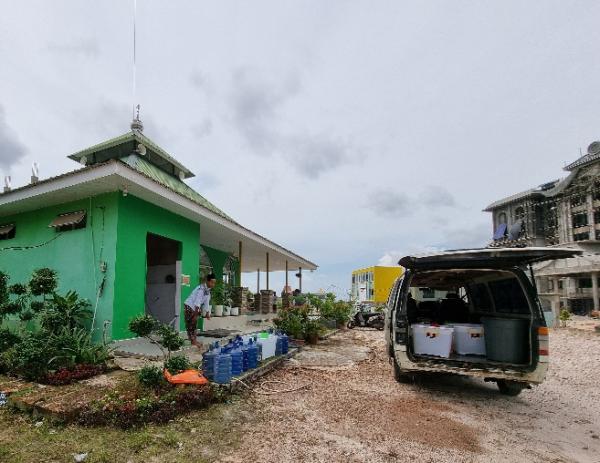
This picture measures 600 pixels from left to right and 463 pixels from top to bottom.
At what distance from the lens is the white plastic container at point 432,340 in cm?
528

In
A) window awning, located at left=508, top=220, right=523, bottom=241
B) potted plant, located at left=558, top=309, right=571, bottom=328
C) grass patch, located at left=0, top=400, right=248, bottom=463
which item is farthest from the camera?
window awning, located at left=508, top=220, right=523, bottom=241

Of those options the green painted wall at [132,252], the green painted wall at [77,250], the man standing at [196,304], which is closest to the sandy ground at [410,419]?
the man standing at [196,304]

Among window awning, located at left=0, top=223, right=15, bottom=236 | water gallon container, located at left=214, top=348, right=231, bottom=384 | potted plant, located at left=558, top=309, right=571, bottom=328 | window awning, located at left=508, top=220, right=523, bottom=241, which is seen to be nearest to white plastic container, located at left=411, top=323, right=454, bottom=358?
water gallon container, located at left=214, top=348, right=231, bottom=384

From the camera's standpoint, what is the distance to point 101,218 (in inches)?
301

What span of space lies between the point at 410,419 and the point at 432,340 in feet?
4.78

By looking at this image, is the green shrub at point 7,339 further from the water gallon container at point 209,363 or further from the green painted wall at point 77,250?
the water gallon container at point 209,363

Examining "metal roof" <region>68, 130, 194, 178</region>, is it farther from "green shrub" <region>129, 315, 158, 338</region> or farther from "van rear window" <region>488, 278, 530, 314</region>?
"van rear window" <region>488, 278, 530, 314</region>

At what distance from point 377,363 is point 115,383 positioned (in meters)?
4.83

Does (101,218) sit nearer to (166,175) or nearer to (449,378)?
(166,175)

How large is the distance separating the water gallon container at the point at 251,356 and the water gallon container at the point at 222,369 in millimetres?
709

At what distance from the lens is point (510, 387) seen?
17.4 feet

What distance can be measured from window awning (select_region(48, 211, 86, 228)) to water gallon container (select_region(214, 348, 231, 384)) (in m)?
5.13

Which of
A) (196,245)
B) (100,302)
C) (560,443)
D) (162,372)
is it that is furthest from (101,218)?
(560,443)

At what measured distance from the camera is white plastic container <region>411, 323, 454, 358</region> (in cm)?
528
